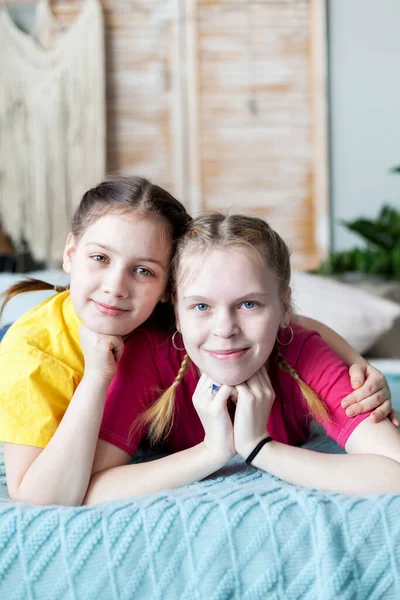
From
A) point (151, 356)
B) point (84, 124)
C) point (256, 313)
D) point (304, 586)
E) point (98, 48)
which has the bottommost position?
point (304, 586)

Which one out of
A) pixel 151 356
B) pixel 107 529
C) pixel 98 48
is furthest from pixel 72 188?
pixel 107 529

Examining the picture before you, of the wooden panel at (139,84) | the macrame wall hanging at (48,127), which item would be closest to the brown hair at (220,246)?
the macrame wall hanging at (48,127)

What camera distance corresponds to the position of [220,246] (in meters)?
1.18

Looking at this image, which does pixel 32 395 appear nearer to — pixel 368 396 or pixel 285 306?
pixel 285 306

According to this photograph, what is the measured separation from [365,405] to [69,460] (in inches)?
18.5

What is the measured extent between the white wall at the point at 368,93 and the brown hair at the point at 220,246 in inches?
116

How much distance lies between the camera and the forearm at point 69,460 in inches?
43.9

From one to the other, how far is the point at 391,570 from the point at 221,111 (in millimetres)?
3357

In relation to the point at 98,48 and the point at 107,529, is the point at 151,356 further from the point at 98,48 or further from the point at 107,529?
the point at 98,48

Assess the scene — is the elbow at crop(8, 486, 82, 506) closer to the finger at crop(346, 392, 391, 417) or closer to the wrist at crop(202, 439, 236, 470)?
the wrist at crop(202, 439, 236, 470)

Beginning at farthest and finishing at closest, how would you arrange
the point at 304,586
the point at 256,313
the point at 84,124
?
the point at 84,124 → the point at 256,313 → the point at 304,586

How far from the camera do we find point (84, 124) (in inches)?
154

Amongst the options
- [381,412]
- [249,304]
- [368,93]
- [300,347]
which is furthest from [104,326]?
[368,93]

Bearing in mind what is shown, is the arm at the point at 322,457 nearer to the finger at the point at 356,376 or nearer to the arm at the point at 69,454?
the finger at the point at 356,376
